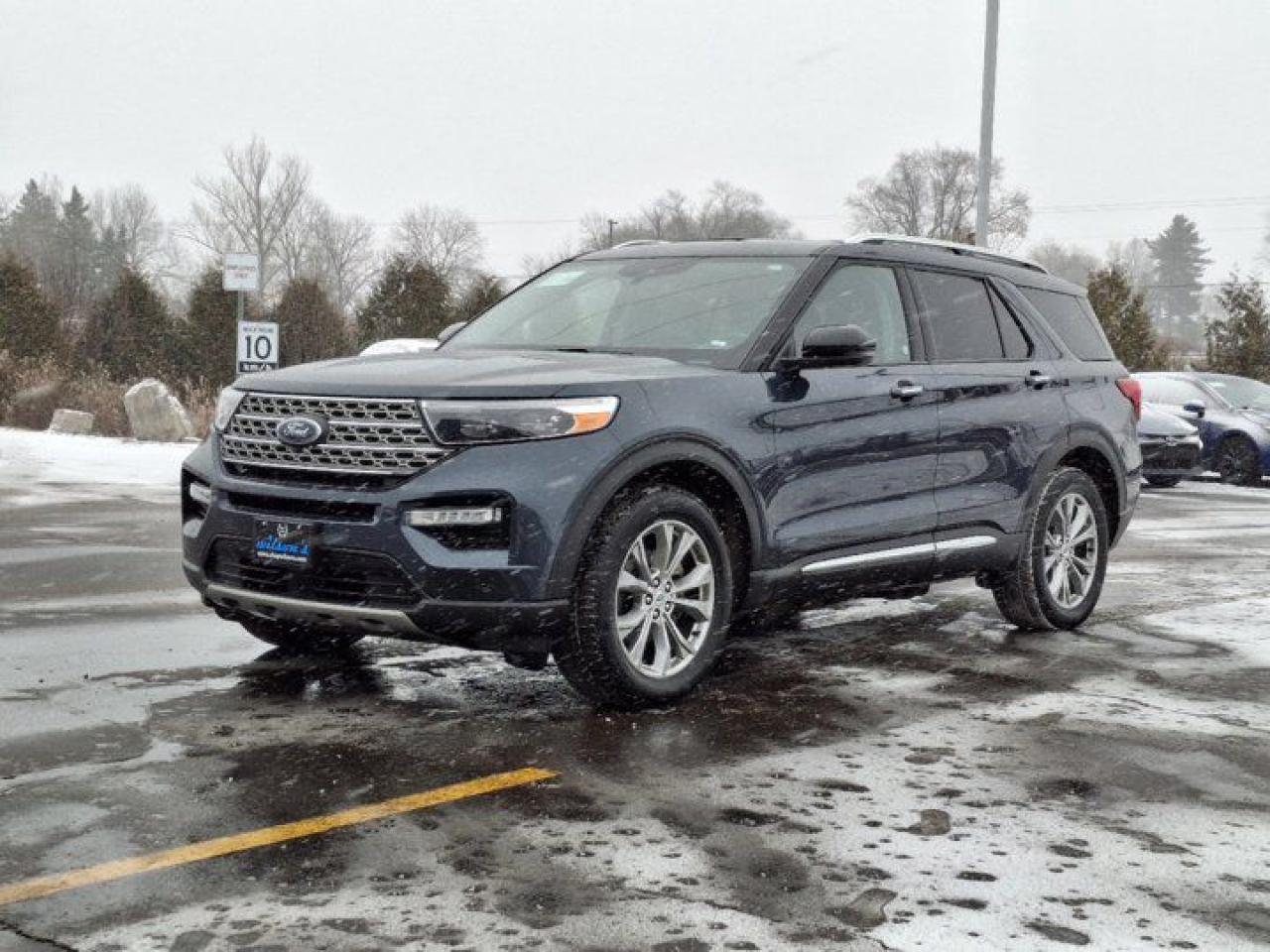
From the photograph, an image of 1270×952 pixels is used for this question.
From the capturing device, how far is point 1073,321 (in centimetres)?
792

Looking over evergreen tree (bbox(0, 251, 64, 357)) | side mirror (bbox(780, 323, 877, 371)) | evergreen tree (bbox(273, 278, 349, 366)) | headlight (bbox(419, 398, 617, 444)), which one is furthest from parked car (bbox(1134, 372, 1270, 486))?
evergreen tree (bbox(0, 251, 64, 357))

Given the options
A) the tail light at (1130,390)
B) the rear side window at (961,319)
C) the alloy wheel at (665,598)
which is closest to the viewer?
the alloy wheel at (665,598)

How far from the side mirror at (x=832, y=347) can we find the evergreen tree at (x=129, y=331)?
24.0m

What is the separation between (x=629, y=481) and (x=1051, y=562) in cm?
309

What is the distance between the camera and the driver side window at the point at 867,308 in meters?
6.22

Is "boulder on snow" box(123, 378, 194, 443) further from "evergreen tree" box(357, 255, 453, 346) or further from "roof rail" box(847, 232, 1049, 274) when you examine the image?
"roof rail" box(847, 232, 1049, 274)

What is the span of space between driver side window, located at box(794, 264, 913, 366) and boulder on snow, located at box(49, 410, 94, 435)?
1728cm

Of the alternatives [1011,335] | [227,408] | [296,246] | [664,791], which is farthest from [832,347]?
[296,246]

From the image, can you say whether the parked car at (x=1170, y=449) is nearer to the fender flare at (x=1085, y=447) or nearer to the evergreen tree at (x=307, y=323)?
the fender flare at (x=1085, y=447)

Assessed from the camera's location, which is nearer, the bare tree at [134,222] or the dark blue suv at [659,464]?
the dark blue suv at [659,464]

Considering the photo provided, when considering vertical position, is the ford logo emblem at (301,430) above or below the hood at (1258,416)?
below

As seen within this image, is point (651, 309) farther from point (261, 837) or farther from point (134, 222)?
point (134, 222)

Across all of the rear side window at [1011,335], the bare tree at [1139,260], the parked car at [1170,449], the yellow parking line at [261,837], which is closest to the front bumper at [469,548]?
the yellow parking line at [261,837]

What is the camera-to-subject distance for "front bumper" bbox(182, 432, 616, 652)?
4938mm
